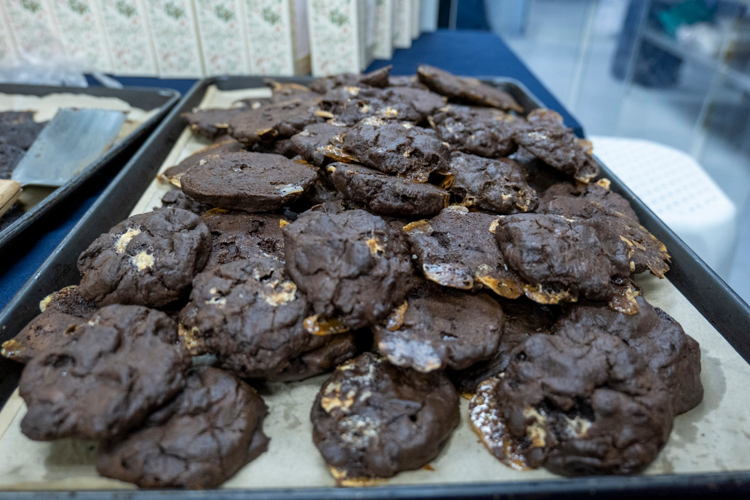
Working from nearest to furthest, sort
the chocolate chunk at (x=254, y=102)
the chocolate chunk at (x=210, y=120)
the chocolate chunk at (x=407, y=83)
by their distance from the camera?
the chocolate chunk at (x=210, y=120) < the chocolate chunk at (x=407, y=83) < the chocolate chunk at (x=254, y=102)

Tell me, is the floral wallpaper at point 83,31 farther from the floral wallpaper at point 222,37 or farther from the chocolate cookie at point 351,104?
the chocolate cookie at point 351,104

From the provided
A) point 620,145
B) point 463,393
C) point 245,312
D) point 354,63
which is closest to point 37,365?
point 245,312

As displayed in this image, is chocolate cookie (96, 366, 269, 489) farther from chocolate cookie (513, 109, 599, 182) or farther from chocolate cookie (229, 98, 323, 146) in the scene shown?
chocolate cookie (513, 109, 599, 182)

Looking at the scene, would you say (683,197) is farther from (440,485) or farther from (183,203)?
(183,203)

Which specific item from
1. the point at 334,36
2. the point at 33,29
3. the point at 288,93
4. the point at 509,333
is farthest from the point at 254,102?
the point at 509,333

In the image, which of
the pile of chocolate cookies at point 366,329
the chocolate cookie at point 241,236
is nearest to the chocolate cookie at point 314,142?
the pile of chocolate cookies at point 366,329
